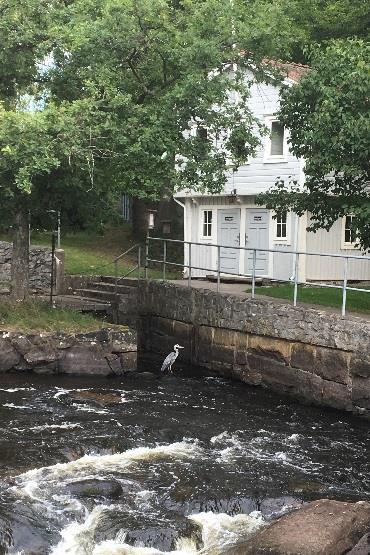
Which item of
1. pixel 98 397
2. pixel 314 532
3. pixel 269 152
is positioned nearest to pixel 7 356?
pixel 98 397

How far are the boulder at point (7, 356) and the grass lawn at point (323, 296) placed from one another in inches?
231

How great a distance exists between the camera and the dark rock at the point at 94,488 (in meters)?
8.20

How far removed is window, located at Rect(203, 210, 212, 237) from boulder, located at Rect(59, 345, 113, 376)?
35.6 ft

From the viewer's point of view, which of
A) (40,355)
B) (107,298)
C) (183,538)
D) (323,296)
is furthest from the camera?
(107,298)

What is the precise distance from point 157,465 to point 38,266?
12597mm

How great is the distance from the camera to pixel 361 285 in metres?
21.1

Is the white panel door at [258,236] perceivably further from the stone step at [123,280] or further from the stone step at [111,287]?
the stone step at [111,287]

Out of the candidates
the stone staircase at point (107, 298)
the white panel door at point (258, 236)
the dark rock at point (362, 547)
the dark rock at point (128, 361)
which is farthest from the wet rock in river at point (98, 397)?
the white panel door at point (258, 236)

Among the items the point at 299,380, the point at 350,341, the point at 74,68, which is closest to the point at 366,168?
the point at 350,341

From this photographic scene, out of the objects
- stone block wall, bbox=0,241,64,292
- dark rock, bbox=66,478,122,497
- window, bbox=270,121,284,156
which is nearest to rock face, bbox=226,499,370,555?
dark rock, bbox=66,478,122,497

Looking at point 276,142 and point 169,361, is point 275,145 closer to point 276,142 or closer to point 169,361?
point 276,142

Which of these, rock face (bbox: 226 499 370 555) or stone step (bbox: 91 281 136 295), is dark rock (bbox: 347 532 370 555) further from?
stone step (bbox: 91 281 136 295)

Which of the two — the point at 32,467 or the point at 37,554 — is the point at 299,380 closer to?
the point at 32,467

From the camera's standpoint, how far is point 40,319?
1510 cm
